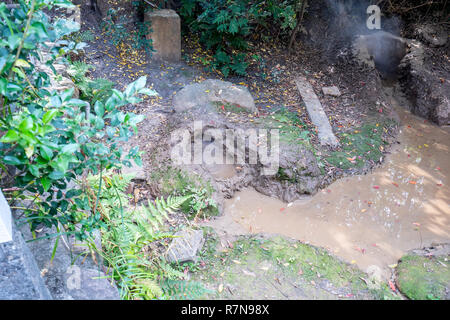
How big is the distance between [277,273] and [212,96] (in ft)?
9.60

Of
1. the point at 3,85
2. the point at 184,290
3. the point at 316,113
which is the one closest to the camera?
the point at 3,85

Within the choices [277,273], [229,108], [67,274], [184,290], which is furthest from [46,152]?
[229,108]

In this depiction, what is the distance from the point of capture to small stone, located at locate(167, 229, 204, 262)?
3396 mm

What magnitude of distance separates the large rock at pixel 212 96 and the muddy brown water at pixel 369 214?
4.86 feet

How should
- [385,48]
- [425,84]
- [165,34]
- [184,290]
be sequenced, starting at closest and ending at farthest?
[184,290] → [165,34] → [425,84] → [385,48]

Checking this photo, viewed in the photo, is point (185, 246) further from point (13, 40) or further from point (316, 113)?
point (316, 113)

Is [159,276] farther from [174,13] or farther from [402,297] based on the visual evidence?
[174,13]

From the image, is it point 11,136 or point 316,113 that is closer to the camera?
point 11,136

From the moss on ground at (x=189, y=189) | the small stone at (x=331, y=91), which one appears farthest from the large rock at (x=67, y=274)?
the small stone at (x=331, y=91)

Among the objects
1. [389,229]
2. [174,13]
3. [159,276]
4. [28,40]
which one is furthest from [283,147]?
[28,40]

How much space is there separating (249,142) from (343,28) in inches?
177

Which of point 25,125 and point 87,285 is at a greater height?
point 25,125

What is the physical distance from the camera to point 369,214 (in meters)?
4.59

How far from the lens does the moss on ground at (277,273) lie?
10.7 ft
